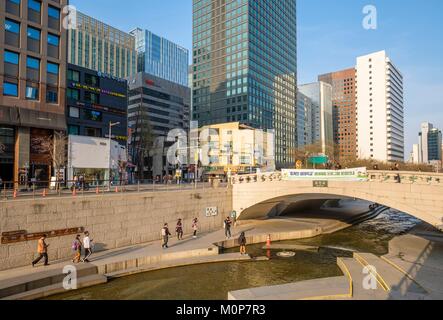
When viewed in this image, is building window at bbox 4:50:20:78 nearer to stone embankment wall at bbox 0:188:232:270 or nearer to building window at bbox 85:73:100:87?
stone embankment wall at bbox 0:188:232:270

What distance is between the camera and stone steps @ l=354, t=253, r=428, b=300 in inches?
549

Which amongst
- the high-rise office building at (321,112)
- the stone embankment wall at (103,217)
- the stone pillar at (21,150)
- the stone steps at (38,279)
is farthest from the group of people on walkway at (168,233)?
the high-rise office building at (321,112)

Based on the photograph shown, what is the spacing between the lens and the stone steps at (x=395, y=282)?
13945 millimetres

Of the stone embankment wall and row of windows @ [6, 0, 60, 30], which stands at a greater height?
row of windows @ [6, 0, 60, 30]

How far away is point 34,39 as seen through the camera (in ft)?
118

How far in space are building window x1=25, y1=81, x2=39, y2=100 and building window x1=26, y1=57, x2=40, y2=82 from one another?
564 mm

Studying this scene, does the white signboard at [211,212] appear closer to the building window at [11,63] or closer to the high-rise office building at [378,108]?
the building window at [11,63]

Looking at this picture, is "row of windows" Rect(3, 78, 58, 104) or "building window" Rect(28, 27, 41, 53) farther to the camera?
"building window" Rect(28, 27, 41, 53)

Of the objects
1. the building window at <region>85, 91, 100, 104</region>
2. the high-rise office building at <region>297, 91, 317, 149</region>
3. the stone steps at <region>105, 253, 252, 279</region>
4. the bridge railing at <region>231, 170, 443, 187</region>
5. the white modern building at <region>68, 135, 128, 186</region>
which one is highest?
the high-rise office building at <region>297, 91, 317, 149</region>

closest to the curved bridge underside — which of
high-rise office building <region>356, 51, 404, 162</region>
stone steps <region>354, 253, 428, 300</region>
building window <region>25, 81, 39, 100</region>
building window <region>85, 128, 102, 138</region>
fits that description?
stone steps <region>354, 253, 428, 300</region>

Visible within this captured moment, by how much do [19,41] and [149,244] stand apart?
28.2 meters

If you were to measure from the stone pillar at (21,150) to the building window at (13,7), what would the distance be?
42.4ft
